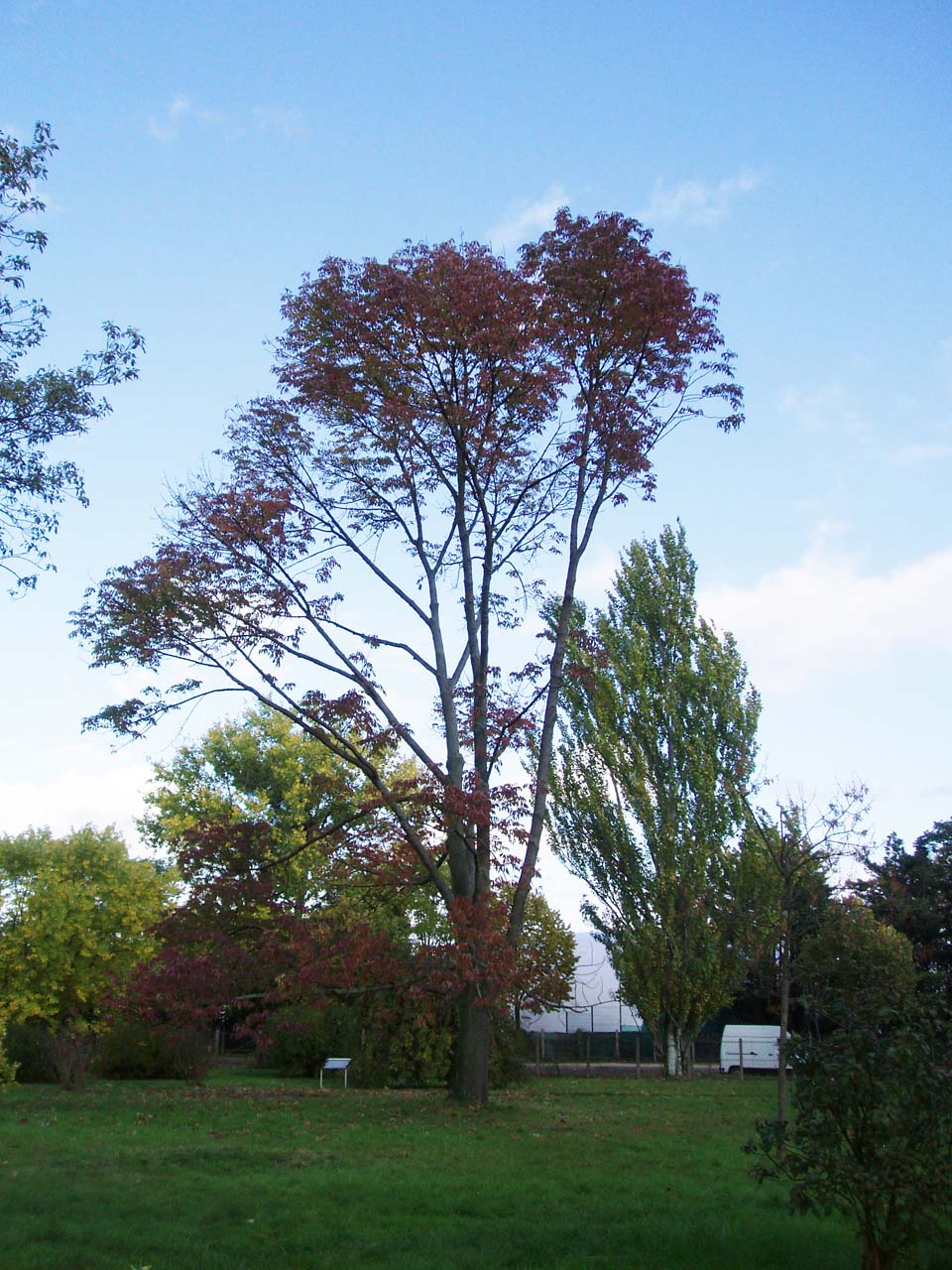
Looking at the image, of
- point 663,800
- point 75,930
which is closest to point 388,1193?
point 75,930

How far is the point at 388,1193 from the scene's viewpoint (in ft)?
24.8

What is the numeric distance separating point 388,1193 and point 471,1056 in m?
7.12

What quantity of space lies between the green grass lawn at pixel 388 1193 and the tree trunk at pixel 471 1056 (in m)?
0.91

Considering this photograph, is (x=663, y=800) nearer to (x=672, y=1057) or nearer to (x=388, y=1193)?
(x=672, y=1057)

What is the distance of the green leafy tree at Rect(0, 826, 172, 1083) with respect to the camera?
1684 cm

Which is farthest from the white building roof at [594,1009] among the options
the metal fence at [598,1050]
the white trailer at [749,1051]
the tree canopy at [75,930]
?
the tree canopy at [75,930]

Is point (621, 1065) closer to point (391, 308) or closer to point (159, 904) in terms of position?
point (159, 904)

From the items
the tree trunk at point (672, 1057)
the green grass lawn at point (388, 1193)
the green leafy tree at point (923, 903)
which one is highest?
the green leafy tree at point (923, 903)

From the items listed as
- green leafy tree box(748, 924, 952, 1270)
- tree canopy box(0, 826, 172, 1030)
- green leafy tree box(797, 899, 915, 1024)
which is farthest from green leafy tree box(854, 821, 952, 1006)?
green leafy tree box(748, 924, 952, 1270)

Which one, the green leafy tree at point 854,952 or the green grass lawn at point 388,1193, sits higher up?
the green leafy tree at point 854,952

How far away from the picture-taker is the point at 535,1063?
29344mm

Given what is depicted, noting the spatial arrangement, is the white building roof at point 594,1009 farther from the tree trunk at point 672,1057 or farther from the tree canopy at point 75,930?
the tree canopy at point 75,930

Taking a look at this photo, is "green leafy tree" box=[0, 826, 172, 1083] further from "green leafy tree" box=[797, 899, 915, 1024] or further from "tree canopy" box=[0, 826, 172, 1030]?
"green leafy tree" box=[797, 899, 915, 1024]

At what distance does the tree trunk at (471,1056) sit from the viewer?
1423cm
